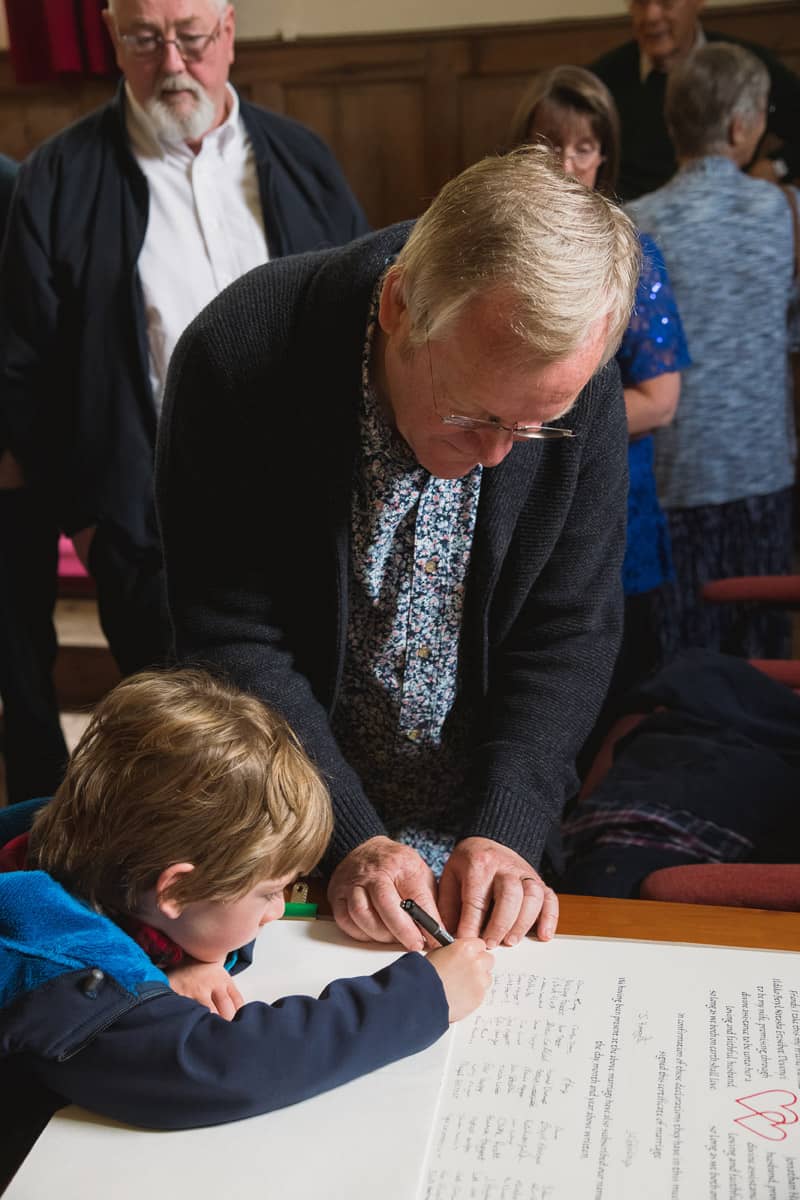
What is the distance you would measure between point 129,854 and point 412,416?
1.65 feet

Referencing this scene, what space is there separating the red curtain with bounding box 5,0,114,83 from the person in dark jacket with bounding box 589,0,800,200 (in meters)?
2.06

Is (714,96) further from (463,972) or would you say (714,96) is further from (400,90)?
(400,90)

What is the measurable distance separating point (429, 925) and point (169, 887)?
25 cm

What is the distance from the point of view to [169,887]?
1.12 meters

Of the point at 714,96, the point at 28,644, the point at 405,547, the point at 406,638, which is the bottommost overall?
the point at 28,644

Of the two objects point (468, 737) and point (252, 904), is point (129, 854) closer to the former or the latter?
point (252, 904)

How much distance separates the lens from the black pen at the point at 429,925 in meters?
1.19

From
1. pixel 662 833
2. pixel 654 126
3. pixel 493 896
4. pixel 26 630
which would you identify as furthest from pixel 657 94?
pixel 493 896

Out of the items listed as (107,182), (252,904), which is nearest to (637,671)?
(107,182)

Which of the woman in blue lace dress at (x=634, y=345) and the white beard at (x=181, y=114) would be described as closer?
the woman in blue lace dress at (x=634, y=345)

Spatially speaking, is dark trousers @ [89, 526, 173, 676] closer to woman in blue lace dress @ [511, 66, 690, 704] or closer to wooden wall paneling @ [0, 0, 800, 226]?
woman in blue lace dress @ [511, 66, 690, 704]

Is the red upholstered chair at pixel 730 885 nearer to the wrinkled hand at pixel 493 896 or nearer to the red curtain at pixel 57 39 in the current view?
the wrinkled hand at pixel 493 896

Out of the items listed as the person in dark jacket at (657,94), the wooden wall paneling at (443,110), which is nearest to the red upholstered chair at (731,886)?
the person in dark jacket at (657,94)
